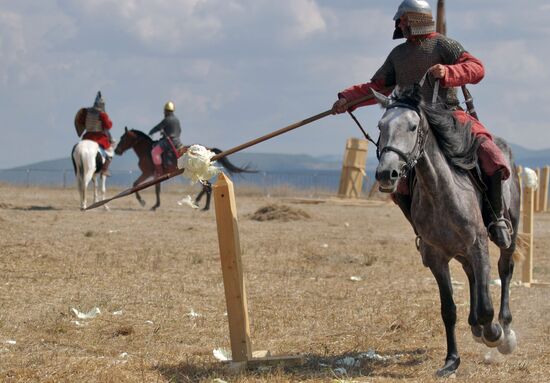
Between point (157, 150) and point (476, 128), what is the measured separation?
19.6 metres

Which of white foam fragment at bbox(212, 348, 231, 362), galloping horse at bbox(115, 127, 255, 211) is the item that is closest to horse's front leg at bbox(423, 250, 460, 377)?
white foam fragment at bbox(212, 348, 231, 362)

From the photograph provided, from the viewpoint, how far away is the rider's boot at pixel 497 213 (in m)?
8.45

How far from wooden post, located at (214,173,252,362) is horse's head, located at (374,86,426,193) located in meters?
1.16

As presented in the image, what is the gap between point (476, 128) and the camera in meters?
8.73

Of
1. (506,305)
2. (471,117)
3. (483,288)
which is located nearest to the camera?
(483,288)

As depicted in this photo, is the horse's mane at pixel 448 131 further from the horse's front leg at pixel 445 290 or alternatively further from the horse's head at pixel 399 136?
the horse's front leg at pixel 445 290

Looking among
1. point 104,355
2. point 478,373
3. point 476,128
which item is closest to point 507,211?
point 476,128

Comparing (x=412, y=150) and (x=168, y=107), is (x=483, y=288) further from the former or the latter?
(x=168, y=107)

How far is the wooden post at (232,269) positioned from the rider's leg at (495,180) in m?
2.11

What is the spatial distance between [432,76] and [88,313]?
4217 mm

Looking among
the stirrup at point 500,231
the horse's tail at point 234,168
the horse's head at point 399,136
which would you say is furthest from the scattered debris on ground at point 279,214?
the horse's head at point 399,136

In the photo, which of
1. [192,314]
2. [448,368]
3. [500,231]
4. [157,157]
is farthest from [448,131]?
[157,157]

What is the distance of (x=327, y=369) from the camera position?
26.1ft

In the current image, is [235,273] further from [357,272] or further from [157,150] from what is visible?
[157,150]
